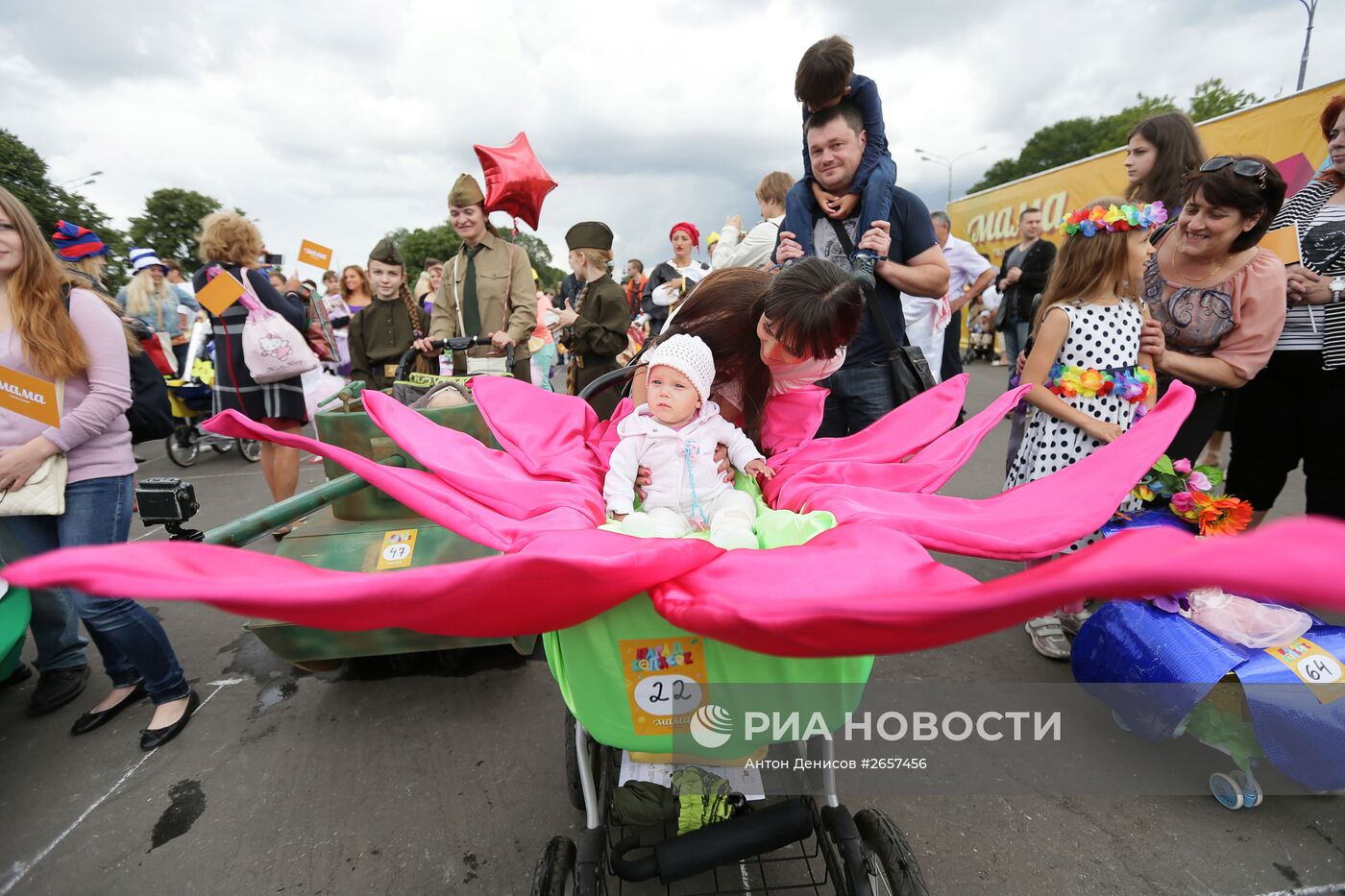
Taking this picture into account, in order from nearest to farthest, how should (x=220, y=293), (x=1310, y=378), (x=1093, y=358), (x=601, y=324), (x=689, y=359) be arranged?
(x=689, y=359)
(x=1093, y=358)
(x=1310, y=378)
(x=220, y=293)
(x=601, y=324)

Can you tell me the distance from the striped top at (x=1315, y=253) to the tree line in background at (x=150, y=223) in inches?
Answer: 145

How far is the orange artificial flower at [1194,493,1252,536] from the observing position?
2.19m

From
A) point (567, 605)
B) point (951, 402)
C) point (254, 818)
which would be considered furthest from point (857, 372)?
point (254, 818)

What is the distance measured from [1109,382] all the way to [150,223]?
43157 millimetres

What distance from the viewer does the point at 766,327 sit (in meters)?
1.76

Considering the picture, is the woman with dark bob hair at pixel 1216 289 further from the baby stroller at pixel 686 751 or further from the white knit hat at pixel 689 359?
the baby stroller at pixel 686 751

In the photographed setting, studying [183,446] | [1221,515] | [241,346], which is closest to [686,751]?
[1221,515]

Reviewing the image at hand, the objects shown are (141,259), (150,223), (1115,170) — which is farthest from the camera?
(150,223)

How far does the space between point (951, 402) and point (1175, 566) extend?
1240 millimetres

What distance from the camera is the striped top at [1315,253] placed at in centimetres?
255

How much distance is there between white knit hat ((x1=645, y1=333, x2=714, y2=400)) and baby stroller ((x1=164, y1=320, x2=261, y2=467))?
20.7ft

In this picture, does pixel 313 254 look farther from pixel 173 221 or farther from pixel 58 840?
pixel 173 221

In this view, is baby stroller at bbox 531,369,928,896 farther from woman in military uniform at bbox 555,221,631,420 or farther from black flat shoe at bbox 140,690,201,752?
woman in military uniform at bbox 555,221,631,420

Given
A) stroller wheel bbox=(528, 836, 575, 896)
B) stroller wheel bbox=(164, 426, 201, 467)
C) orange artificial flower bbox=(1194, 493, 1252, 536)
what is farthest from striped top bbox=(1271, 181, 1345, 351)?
stroller wheel bbox=(164, 426, 201, 467)
